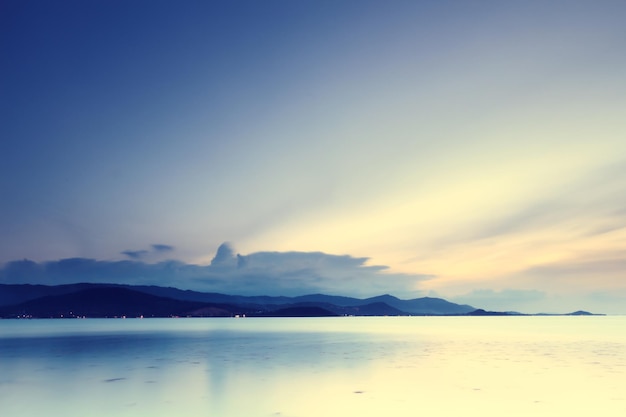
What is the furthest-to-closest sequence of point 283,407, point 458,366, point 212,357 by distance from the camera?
point 212,357
point 458,366
point 283,407

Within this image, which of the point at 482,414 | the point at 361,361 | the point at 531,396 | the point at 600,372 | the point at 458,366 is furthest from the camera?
the point at 361,361

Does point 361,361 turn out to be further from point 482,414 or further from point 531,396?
point 482,414

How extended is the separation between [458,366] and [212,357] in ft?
57.1

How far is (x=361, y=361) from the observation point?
3425 centimetres

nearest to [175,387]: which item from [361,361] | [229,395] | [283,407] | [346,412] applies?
[229,395]

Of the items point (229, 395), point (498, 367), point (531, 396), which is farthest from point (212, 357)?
point (531, 396)

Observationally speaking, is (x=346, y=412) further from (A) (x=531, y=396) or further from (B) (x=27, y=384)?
(B) (x=27, y=384)

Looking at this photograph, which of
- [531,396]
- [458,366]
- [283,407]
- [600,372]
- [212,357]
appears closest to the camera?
[283,407]

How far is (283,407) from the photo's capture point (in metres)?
19.3

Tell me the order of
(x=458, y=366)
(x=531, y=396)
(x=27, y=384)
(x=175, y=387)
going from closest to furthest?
1. (x=531, y=396)
2. (x=175, y=387)
3. (x=27, y=384)
4. (x=458, y=366)

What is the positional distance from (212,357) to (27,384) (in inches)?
576

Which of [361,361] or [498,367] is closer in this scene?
[498,367]

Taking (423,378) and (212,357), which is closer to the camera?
(423,378)

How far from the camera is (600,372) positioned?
2819 centimetres
